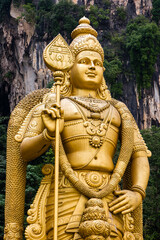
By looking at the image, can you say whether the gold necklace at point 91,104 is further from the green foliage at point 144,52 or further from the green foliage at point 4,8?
the green foliage at point 4,8

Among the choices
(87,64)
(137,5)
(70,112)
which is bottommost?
(70,112)

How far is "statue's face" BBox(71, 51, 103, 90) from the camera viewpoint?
501 centimetres

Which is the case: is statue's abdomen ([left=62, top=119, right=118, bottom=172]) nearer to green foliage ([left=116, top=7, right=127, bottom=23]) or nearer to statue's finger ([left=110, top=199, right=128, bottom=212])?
statue's finger ([left=110, top=199, right=128, bottom=212])

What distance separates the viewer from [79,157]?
4504 millimetres

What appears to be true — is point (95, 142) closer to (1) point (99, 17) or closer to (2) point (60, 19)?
(2) point (60, 19)

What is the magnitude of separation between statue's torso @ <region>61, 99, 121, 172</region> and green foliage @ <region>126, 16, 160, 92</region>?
81.2 ft

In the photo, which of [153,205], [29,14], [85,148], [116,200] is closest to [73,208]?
[116,200]

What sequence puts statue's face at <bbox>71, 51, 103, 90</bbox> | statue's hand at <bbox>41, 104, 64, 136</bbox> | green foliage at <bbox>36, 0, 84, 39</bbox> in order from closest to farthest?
statue's hand at <bbox>41, 104, 64, 136</bbox>
statue's face at <bbox>71, 51, 103, 90</bbox>
green foliage at <bbox>36, 0, 84, 39</bbox>

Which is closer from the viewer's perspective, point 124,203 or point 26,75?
point 124,203

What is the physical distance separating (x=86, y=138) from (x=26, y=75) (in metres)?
A: 26.7

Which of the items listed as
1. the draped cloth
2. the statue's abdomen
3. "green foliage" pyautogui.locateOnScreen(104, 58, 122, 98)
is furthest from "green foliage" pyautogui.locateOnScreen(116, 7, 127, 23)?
the draped cloth

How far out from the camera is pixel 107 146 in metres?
4.65

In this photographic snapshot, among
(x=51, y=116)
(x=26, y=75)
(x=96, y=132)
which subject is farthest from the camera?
(x=26, y=75)

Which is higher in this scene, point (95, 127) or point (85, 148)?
point (95, 127)
